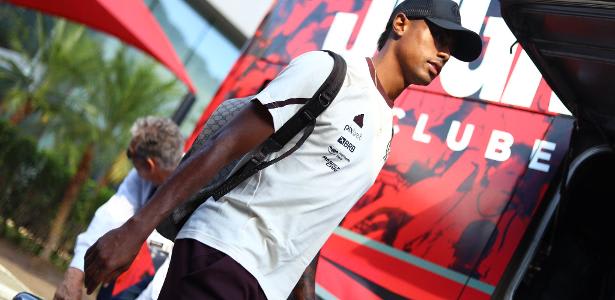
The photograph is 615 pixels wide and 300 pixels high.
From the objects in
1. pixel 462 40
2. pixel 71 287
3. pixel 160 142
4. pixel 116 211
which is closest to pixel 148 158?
pixel 160 142

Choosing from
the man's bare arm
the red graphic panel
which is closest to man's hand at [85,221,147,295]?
the man's bare arm

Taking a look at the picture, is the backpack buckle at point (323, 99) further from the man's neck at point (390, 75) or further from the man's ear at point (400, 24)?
the man's ear at point (400, 24)

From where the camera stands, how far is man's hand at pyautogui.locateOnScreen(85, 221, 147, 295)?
1763mm

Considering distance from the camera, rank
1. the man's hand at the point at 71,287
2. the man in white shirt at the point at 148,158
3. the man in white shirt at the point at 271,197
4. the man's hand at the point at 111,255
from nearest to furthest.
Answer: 1. the man's hand at the point at 111,255
2. the man in white shirt at the point at 271,197
3. the man's hand at the point at 71,287
4. the man in white shirt at the point at 148,158

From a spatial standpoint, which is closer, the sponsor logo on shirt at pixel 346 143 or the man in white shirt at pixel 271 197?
the man in white shirt at pixel 271 197

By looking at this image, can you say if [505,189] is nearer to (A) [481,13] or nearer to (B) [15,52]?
(A) [481,13]

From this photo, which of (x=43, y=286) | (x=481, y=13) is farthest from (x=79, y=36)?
(x=481, y=13)

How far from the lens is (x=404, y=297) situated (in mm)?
3584

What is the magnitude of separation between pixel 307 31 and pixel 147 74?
8154 millimetres

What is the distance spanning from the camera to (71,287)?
3.06 m

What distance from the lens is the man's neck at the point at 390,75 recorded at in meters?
2.25

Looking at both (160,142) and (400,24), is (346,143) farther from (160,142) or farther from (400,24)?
(160,142)

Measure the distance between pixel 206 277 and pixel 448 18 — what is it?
40.8 inches

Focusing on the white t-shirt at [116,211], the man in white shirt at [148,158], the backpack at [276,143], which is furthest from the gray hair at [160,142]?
the backpack at [276,143]
